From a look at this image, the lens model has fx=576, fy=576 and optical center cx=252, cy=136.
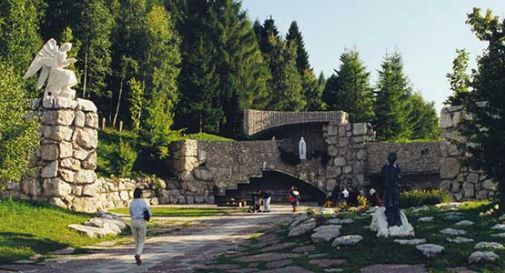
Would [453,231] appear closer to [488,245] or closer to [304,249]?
[488,245]

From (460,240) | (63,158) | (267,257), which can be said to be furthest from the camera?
(63,158)

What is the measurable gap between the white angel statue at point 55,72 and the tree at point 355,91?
2765cm

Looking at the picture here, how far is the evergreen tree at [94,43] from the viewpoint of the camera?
119ft

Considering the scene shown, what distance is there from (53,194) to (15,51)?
50.7ft

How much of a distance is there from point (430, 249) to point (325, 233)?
2682 mm

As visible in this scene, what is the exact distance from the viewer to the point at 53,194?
18344 mm

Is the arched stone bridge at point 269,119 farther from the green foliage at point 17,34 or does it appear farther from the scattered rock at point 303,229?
the scattered rock at point 303,229

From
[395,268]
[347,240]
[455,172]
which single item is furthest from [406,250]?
[455,172]

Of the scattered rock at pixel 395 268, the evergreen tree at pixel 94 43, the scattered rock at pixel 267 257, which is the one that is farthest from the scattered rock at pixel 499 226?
→ the evergreen tree at pixel 94 43

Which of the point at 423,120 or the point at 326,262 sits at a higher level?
the point at 423,120

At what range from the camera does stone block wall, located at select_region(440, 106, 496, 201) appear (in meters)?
19.5

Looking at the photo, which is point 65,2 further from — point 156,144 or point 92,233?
point 92,233

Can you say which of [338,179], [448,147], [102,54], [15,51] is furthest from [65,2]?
[448,147]

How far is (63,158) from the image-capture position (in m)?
18.6
